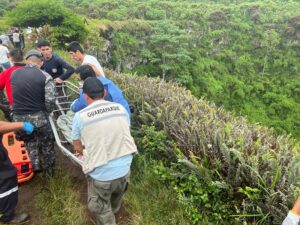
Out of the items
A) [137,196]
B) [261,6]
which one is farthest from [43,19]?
[261,6]

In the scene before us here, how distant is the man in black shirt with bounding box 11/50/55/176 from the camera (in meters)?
4.13

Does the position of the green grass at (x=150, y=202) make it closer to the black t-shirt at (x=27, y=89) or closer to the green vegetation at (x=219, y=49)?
the black t-shirt at (x=27, y=89)

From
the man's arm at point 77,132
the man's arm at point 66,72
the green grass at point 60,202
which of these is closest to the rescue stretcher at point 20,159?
the green grass at point 60,202

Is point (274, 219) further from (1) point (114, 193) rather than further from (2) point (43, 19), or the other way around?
(2) point (43, 19)

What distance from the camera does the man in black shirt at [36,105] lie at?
13.6 feet

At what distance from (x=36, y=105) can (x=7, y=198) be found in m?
1.32

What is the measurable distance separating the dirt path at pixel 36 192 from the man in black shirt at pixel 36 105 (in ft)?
0.88

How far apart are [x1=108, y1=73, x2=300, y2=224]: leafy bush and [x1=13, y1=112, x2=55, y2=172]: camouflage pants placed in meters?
1.38

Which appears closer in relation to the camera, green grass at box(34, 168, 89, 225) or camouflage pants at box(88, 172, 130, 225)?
camouflage pants at box(88, 172, 130, 225)

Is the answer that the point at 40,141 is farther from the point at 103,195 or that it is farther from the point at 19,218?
the point at 103,195

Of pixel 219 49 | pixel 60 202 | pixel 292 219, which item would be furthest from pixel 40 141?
pixel 219 49

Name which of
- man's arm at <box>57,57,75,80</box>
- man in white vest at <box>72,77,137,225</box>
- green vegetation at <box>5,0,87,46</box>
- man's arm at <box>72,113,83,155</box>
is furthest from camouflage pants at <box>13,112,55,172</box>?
green vegetation at <box>5,0,87,46</box>

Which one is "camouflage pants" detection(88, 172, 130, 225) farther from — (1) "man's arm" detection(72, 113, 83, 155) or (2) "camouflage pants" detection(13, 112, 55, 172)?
(2) "camouflage pants" detection(13, 112, 55, 172)

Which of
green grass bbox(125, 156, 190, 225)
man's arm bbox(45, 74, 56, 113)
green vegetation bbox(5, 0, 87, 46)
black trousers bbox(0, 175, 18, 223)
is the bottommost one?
green vegetation bbox(5, 0, 87, 46)
